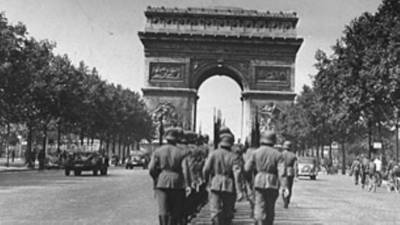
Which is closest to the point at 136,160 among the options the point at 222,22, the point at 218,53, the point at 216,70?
A: the point at 218,53

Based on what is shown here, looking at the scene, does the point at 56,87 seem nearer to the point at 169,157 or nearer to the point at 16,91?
the point at 16,91

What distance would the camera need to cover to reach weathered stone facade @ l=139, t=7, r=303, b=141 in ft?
273

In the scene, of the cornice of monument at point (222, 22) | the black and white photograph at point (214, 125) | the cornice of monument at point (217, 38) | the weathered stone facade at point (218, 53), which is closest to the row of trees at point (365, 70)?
the black and white photograph at point (214, 125)

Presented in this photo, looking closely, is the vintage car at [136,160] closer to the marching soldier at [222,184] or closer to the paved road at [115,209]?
the paved road at [115,209]

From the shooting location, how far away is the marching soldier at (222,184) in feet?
37.1

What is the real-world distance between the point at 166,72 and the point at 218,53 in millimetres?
6716

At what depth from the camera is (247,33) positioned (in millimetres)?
84312

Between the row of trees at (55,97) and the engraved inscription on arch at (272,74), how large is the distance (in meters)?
14.2

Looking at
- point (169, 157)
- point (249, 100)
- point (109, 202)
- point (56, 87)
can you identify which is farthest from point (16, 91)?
point (249, 100)

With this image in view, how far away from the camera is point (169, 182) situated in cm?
1139

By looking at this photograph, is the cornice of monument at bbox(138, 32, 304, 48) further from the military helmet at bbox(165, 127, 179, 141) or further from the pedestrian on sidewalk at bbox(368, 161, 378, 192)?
the military helmet at bbox(165, 127, 179, 141)

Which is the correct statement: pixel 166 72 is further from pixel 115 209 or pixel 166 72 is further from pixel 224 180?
pixel 224 180

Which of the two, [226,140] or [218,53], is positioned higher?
[218,53]

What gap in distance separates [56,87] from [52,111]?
2.23 m
